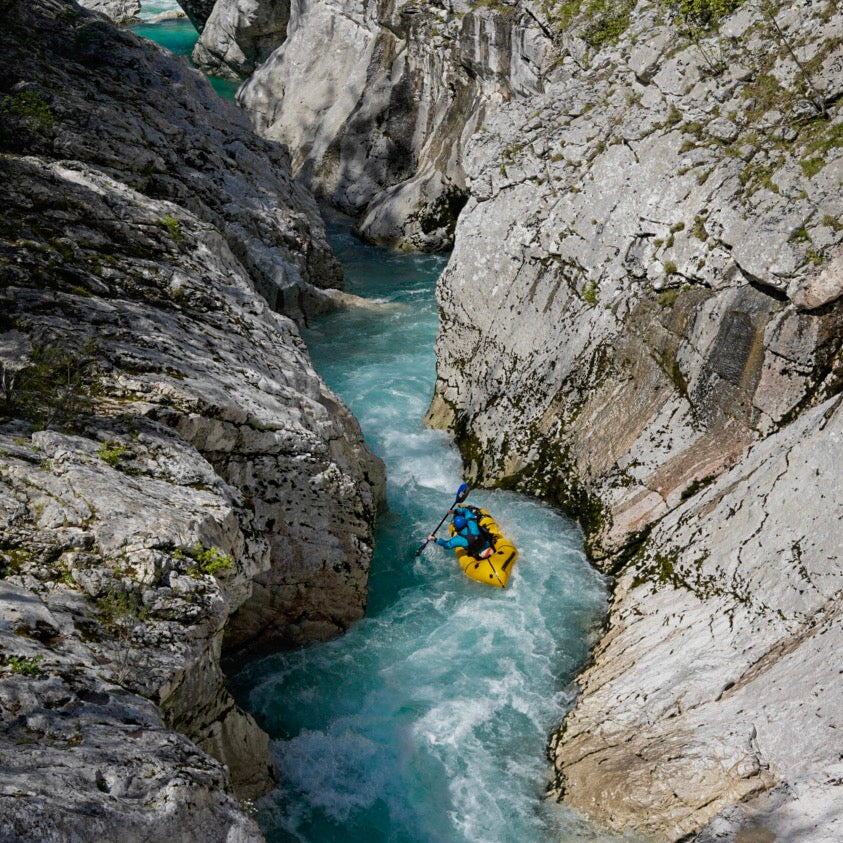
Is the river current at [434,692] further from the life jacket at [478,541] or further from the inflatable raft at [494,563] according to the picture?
the life jacket at [478,541]

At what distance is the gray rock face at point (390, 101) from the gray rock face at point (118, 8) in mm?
25749

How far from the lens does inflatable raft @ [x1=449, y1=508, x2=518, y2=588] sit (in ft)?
38.2

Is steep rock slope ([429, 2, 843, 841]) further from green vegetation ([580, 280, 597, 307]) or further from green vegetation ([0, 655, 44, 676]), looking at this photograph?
green vegetation ([0, 655, 44, 676])

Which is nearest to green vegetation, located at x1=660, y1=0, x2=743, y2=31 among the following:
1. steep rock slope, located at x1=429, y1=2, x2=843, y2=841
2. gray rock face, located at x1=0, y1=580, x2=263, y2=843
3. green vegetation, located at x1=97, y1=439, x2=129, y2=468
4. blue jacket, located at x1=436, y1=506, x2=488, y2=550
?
steep rock slope, located at x1=429, y1=2, x2=843, y2=841

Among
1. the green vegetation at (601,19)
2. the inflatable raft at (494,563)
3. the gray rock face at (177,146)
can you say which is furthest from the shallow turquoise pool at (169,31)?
the inflatable raft at (494,563)

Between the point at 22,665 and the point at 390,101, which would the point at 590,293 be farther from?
the point at 390,101

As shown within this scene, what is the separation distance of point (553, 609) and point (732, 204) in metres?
6.19

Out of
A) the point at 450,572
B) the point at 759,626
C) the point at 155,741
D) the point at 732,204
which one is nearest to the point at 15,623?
the point at 155,741

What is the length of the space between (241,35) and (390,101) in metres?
17.0

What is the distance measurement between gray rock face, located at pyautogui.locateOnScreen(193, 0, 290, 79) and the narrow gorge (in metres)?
23.5

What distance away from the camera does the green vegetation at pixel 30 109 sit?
39.9 ft

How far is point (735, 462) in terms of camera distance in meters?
10.2

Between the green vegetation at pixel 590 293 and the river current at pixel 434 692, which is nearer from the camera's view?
the river current at pixel 434 692

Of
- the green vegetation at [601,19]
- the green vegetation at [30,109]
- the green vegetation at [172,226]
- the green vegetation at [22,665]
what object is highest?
the green vegetation at [601,19]
